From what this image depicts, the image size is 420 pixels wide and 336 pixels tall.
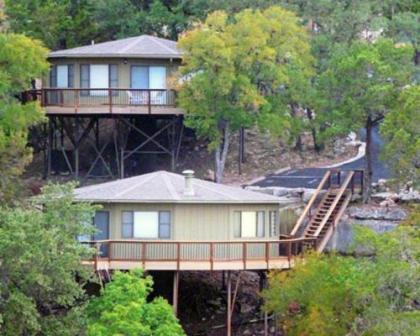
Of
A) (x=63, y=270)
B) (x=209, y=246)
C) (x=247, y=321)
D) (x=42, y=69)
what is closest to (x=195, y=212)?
(x=209, y=246)

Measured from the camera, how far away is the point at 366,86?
5003 centimetres

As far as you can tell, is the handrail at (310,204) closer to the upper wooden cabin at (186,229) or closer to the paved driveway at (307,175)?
the paved driveway at (307,175)

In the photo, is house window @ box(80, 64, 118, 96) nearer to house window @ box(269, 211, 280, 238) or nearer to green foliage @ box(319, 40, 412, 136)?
green foliage @ box(319, 40, 412, 136)

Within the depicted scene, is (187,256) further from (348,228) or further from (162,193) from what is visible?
(348,228)

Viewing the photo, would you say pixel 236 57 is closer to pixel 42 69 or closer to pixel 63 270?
pixel 42 69

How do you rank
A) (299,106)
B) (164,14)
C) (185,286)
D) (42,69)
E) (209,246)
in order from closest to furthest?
(209,246) → (185,286) → (42,69) → (299,106) → (164,14)

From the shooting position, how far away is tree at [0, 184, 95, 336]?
1432 inches

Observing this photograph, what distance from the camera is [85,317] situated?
38312 mm

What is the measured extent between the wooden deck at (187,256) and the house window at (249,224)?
30.6 inches

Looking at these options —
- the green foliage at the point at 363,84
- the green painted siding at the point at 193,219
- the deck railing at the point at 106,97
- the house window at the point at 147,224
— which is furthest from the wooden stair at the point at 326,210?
the deck railing at the point at 106,97

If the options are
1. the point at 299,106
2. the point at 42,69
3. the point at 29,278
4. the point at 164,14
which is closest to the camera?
the point at 29,278

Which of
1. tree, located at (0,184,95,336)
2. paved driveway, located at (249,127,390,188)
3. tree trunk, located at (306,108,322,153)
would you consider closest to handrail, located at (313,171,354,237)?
paved driveway, located at (249,127,390,188)

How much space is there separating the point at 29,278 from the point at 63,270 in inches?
40.3

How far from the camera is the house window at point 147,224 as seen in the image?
A: 43.7 metres
